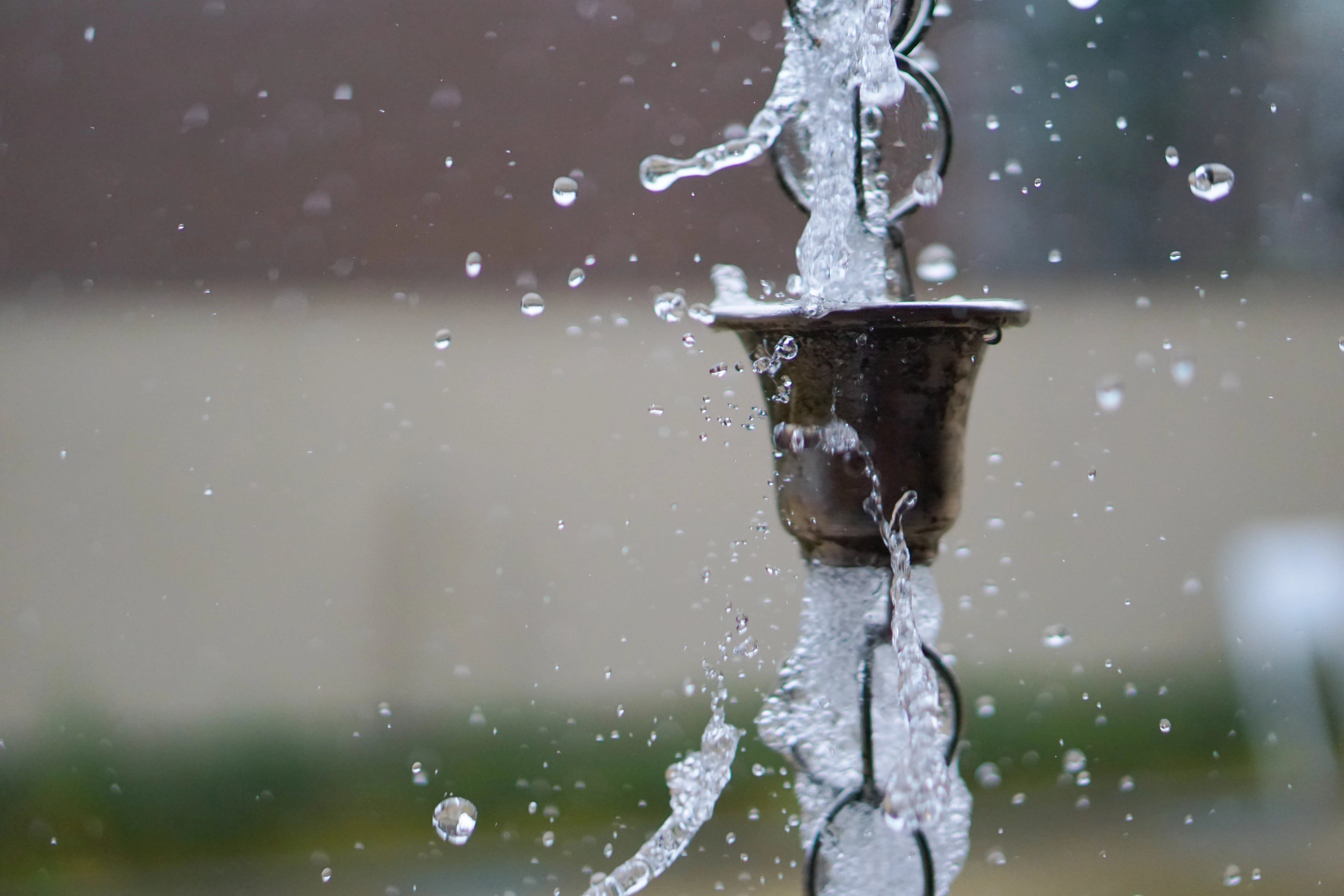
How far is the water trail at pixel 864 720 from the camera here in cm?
43

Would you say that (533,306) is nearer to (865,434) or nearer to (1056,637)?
(1056,637)

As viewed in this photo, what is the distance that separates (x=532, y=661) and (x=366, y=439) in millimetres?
413

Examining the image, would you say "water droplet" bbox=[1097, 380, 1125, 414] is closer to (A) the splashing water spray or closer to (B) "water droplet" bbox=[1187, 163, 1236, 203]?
(B) "water droplet" bbox=[1187, 163, 1236, 203]

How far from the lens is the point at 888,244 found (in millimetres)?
485

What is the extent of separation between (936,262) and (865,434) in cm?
114

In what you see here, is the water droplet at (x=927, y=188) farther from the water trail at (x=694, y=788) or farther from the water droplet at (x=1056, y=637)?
the water droplet at (x=1056, y=637)

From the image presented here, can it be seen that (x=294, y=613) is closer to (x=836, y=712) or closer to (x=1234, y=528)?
(x=836, y=712)

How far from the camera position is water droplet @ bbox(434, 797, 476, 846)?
76cm

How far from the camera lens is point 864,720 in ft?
1.41

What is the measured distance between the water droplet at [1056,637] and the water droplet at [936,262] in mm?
548

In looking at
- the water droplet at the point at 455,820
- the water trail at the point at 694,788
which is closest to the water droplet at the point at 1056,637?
the water droplet at the point at 455,820

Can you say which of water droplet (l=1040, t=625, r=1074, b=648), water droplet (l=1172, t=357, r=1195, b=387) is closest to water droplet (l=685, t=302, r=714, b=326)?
water droplet (l=1040, t=625, r=1074, b=648)

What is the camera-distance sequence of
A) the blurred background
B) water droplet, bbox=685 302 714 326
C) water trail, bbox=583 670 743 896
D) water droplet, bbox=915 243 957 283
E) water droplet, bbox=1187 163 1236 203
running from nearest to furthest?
water droplet, bbox=685 302 714 326
water trail, bbox=583 670 743 896
water droplet, bbox=1187 163 1236 203
water droplet, bbox=915 243 957 283
the blurred background

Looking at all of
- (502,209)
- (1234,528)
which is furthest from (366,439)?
(1234,528)
